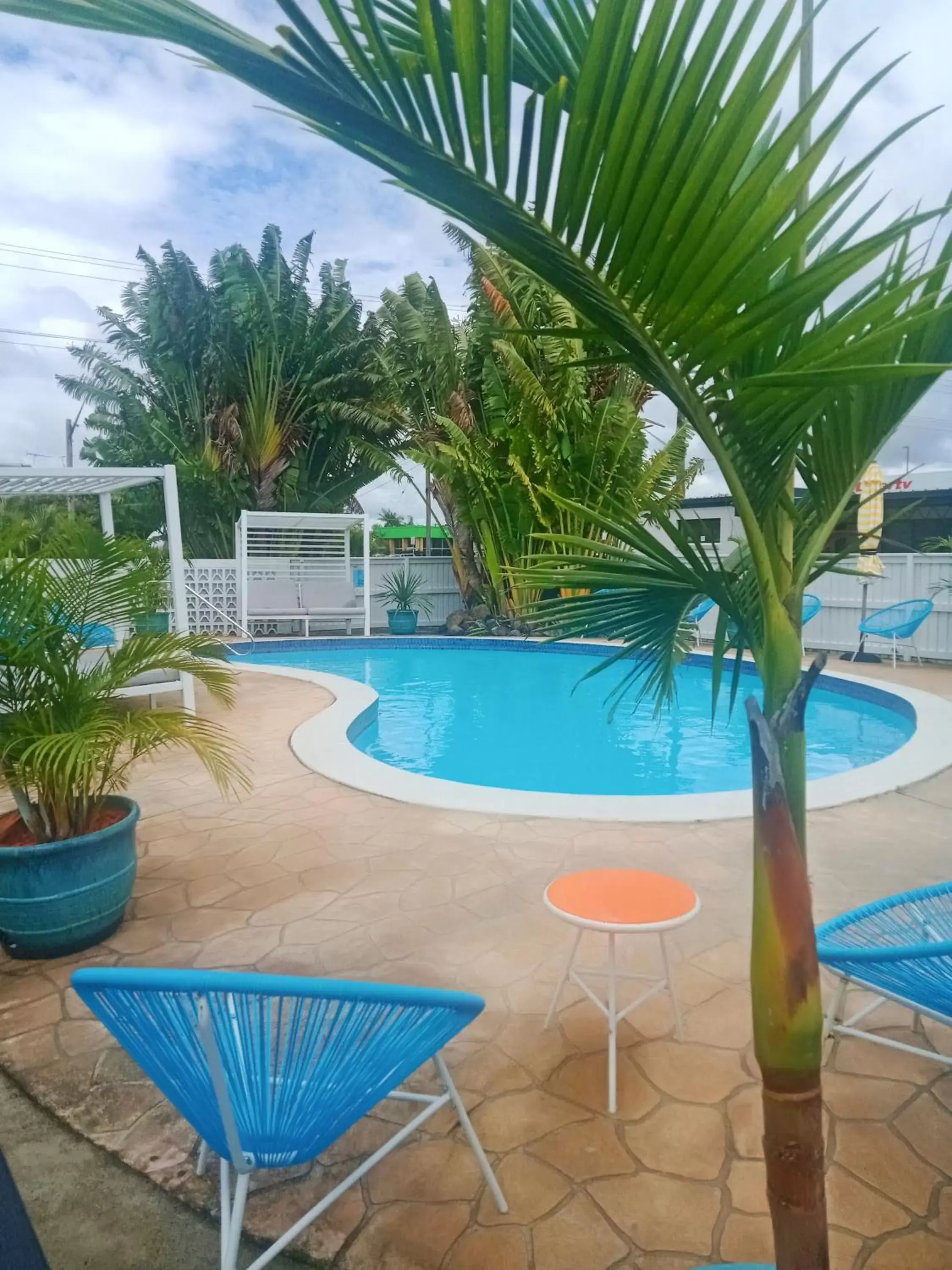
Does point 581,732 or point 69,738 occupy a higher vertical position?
point 69,738

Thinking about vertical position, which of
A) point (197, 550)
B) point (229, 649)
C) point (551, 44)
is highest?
point (551, 44)

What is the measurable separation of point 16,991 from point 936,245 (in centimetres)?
343

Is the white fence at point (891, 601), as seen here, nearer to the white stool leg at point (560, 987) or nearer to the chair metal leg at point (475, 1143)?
the white stool leg at point (560, 987)

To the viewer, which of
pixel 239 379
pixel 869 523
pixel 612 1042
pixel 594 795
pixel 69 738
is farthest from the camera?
pixel 239 379

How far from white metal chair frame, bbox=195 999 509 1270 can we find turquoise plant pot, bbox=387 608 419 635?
1349 cm

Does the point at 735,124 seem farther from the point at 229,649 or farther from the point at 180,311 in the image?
the point at 180,311

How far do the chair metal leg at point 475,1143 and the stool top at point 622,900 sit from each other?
591 mm

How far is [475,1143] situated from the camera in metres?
1.79

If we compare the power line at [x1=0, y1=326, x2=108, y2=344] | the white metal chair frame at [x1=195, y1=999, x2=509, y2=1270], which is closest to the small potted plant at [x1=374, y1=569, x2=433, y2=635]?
the power line at [x1=0, y1=326, x2=108, y2=344]

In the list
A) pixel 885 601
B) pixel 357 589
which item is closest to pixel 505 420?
pixel 357 589

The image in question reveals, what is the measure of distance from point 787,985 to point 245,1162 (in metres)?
1.16

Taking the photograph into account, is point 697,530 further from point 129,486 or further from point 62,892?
point 129,486

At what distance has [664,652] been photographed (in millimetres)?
2143

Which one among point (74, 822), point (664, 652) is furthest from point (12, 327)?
point (664, 652)
